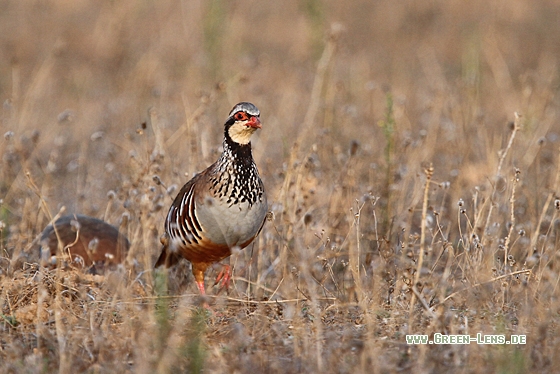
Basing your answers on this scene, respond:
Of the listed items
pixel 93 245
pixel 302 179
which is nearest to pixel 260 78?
pixel 302 179

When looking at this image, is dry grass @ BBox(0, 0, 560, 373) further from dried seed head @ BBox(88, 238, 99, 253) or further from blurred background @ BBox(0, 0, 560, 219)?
dried seed head @ BBox(88, 238, 99, 253)

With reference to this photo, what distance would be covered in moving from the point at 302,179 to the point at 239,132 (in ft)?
3.55

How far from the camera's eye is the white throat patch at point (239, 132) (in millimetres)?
4875

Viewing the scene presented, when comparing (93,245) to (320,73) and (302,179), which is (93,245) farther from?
(320,73)

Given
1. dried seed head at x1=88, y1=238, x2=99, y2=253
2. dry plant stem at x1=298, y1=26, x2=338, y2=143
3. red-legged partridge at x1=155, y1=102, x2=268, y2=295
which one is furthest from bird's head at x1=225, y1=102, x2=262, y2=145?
dry plant stem at x1=298, y1=26, x2=338, y2=143

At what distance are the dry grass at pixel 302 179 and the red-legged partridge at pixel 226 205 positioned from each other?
24 centimetres

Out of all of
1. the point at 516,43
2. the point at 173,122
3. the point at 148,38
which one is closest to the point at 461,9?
the point at 516,43

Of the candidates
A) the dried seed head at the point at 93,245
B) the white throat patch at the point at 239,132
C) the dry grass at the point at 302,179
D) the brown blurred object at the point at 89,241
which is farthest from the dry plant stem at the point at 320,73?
Answer: the dried seed head at the point at 93,245

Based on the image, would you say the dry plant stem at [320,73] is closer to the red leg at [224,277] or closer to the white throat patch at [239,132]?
the white throat patch at [239,132]

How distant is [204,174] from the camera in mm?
4895

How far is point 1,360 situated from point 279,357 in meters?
1.28

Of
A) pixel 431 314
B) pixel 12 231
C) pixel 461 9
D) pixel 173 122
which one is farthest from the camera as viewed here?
pixel 461 9

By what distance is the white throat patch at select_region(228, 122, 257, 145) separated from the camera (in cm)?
488

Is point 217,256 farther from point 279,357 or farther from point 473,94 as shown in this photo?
point 473,94
